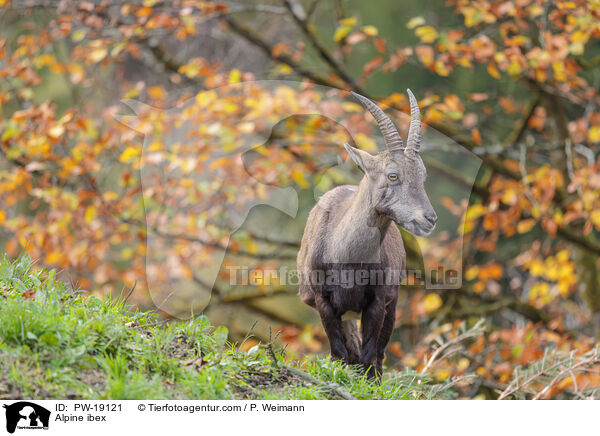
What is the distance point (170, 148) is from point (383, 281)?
421 centimetres

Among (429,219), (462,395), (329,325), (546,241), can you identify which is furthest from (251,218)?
(546,241)

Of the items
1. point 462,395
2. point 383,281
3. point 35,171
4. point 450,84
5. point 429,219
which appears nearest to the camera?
point 429,219

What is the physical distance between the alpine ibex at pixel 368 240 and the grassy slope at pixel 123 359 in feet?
1.27

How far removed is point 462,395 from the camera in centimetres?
A: 1121

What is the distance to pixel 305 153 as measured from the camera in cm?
874

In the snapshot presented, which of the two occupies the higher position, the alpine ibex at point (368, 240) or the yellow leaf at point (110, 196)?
the alpine ibex at point (368, 240)

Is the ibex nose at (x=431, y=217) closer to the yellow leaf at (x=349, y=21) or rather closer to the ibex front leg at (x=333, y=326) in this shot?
the ibex front leg at (x=333, y=326)

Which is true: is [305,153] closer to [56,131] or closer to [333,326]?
[333,326]

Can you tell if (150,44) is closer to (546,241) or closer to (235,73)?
(235,73)

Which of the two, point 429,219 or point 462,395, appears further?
point 462,395

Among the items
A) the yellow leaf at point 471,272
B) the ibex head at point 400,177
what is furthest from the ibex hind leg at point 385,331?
the yellow leaf at point 471,272

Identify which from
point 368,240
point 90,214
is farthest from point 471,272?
point 368,240

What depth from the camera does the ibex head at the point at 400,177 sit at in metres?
4.86

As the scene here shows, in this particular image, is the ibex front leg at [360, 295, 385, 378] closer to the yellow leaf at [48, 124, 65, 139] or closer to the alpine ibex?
the alpine ibex
